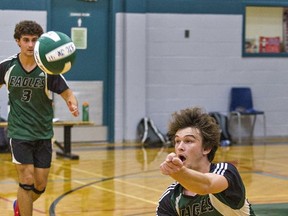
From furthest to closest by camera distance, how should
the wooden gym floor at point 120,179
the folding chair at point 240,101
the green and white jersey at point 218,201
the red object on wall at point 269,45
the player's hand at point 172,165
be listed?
the red object on wall at point 269,45 → the folding chair at point 240,101 → the wooden gym floor at point 120,179 → the green and white jersey at point 218,201 → the player's hand at point 172,165

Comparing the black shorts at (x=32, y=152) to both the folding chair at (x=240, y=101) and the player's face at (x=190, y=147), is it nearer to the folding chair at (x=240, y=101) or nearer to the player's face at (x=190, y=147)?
the player's face at (x=190, y=147)

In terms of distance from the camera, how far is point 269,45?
49.6 feet

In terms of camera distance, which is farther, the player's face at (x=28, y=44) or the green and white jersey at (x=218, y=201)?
the player's face at (x=28, y=44)

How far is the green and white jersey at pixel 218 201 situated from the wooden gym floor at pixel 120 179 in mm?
3768

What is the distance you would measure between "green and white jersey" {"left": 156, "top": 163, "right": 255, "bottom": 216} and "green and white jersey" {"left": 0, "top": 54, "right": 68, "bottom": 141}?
9.69 ft

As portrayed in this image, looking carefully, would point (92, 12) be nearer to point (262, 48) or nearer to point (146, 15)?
point (146, 15)

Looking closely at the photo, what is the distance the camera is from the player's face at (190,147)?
10.7ft

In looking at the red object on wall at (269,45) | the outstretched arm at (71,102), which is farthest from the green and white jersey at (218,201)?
the red object on wall at (269,45)

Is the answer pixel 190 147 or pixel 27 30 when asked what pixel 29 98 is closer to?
pixel 27 30

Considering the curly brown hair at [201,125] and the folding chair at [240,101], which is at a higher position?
the curly brown hair at [201,125]

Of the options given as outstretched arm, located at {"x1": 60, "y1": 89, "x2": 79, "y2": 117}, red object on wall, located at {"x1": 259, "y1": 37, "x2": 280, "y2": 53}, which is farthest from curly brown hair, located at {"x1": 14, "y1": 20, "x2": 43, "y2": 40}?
red object on wall, located at {"x1": 259, "y1": 37, "x2": 280, "y2": 53}

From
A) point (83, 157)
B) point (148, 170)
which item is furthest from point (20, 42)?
point (83, 157)

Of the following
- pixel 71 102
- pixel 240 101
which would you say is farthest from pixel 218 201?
pixel 240 101

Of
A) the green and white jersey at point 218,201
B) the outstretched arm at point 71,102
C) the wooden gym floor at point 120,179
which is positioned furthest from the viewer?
the wooden gym floor at point 120,179
